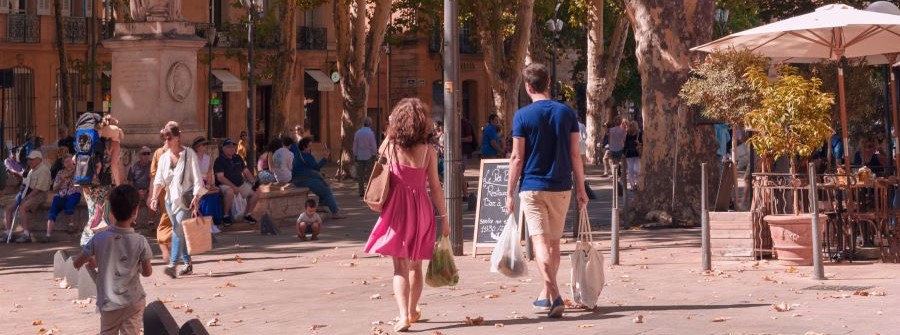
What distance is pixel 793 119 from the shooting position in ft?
49.2

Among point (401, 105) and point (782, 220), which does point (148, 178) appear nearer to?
point (782, 220)

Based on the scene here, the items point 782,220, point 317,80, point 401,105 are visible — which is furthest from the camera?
point 317,80

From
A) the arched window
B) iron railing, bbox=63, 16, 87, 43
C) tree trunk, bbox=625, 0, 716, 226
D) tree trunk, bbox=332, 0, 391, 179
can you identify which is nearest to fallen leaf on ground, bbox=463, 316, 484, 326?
tree trunk, bbox=625, 0, 716, 226

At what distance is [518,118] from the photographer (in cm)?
1141

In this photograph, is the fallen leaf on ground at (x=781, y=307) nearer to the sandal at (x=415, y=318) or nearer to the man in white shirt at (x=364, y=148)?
the sandal at (x=415, y=318)

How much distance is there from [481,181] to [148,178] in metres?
4.96

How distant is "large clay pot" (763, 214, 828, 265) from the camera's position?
14.7m

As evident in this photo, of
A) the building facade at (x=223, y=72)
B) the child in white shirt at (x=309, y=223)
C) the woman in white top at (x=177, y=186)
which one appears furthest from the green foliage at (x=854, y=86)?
the building facade at (x=223, y=72)

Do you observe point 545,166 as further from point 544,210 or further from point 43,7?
point 43,7

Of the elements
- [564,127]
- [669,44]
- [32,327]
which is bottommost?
[32,327]

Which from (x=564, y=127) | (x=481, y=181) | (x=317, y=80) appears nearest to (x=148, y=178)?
(x=481, y=181)

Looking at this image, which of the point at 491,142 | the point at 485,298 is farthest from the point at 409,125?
the point at 491,142

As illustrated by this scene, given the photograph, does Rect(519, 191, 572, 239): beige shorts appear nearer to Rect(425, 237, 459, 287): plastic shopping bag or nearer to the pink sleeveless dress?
Rect(425, 237, 459, 287): plastic shopping bag

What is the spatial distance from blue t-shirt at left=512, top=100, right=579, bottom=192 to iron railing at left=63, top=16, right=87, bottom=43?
36.8m
